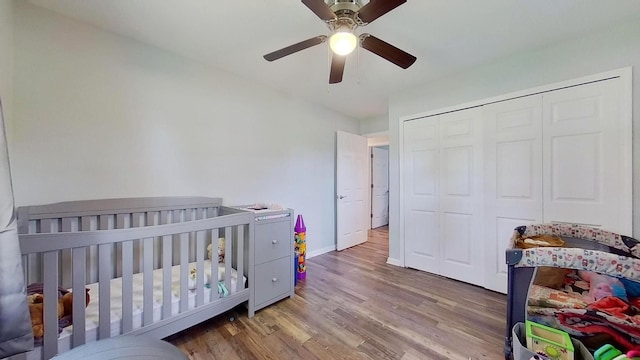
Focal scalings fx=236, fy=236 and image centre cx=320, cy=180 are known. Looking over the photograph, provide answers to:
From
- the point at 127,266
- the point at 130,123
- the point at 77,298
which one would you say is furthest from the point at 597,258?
the point at 130,123

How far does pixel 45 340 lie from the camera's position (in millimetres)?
1155

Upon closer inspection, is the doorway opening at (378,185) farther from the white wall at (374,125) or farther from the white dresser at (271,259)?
the white dresser at (271,259)

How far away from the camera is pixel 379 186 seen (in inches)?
226

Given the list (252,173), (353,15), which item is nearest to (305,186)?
(252,173)

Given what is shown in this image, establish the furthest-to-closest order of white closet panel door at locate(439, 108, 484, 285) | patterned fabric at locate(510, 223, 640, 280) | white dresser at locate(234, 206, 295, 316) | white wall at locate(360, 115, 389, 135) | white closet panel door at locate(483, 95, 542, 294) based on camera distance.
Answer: white wall at locate(360, 115, 389, 135), white closet panel door at locate(439, 108, 484, 285), white closet panel door at locate(483, 95, 542, 294), white dresser at locate(234, 206, 295, 316), patterned fabric at locate(510, 223, 640, 280)

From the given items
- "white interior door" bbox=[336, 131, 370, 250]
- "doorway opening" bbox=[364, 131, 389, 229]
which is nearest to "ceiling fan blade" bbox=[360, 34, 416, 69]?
"white interior door" bbox=[336, 131, 370, 250]

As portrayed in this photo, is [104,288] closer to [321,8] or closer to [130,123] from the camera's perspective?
[130,123]

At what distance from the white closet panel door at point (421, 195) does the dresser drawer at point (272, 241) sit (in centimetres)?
158

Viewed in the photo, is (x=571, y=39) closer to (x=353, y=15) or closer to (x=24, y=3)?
(x=353, y=15)

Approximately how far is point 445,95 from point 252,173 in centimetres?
236

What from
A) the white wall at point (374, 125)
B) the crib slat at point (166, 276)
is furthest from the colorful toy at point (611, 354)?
the white wall at point (374, 125)

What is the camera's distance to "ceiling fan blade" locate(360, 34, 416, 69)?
1.47 metres

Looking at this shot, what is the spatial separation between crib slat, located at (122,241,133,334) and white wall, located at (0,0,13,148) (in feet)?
3.43

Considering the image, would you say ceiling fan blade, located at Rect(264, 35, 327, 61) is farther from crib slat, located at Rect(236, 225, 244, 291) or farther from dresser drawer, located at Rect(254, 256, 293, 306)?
dresser drawer, located at Rect(254, 256, 293, 306)
